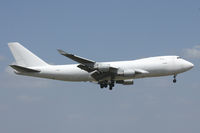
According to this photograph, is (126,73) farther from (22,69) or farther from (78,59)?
(22,69)

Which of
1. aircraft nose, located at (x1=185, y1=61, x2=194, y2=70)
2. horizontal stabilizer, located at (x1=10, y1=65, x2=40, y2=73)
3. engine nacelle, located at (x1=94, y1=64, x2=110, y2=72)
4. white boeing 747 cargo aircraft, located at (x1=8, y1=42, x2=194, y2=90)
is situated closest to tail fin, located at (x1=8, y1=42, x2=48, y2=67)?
white boeing 747 cargo aircraft, located at (x1=8, y1=42, x2=194, y2=90)

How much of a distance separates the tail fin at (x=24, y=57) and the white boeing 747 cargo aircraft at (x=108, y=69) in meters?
0.69

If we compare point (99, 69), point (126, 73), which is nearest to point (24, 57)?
point (99, 69)

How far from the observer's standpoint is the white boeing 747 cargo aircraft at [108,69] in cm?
5569

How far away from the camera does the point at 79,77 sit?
5803cm

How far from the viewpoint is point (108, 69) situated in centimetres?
Answer: 5591

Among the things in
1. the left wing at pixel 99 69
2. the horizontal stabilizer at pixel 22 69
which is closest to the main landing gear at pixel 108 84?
the left wing at pixel 99 69

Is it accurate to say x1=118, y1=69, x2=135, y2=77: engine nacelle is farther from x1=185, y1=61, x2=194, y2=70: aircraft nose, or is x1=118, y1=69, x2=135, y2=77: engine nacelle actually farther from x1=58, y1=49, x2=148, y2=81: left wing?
x1=185, y1=61, x2=194, y2=70: aircraft nose

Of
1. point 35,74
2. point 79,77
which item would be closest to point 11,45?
point 35,74

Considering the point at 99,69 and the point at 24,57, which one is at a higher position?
the point at 24,57

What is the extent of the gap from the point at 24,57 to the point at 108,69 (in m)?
14.7

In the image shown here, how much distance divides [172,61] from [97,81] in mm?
11161

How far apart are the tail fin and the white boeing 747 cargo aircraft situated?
69 centimetres

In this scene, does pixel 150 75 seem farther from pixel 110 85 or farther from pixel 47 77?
pixel 47 77
